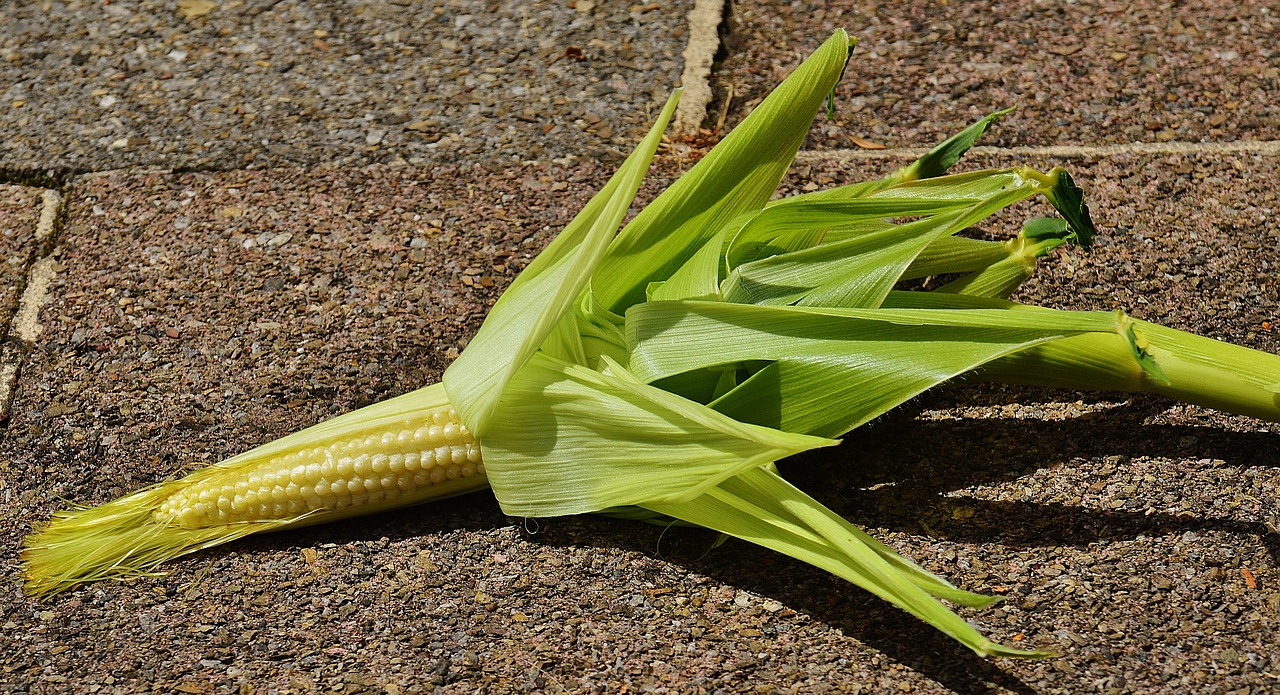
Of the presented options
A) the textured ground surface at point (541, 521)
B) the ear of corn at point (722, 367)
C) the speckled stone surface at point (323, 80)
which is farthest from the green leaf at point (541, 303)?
the speckled stone surface at point (323, 80)

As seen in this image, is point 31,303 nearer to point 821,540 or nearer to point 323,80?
point 323,80

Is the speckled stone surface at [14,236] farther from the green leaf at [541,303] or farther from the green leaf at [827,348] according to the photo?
the green leaf at [827,348]

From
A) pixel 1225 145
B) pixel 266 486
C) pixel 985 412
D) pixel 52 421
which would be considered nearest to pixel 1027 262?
pixel 985 412

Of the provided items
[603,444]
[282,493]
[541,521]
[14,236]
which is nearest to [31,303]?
[14,236]

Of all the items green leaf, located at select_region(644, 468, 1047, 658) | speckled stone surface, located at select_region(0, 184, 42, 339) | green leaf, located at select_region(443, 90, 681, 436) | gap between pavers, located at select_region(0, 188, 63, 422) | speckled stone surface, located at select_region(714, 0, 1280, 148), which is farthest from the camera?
speckled stone surface, located at select_region(714, 0, 1280, 148)

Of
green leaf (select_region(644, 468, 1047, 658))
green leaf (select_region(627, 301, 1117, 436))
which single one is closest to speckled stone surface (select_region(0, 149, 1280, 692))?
green leaf (select_region(644, 468, 1047, 658))

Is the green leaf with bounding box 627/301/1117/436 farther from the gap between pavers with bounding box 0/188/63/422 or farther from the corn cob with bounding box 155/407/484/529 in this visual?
the gap between pavers with bounding box 0/188/63/422

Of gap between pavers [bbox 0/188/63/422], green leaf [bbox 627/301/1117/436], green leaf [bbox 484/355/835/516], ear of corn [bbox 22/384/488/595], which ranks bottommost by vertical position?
gap between pavers [bbox 0/188/63/422]

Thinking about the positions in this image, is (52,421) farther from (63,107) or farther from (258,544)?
(63,107)
